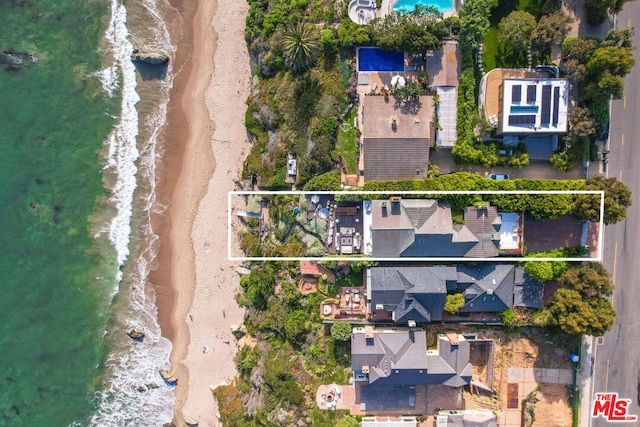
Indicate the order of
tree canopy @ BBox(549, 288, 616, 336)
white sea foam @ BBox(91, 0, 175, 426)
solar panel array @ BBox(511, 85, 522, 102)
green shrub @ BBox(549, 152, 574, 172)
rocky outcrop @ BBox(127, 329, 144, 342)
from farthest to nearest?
rocky outcrop @ BBox(127, 329, 144, 342)
white sea foam @ BBox(91, 0, 175, 426)
green shrub @ BBox(549, 152, 574, 172)
solar panel array @ BBox(511, 85, 522, 102)
tree canopy @ BBox(549, 288, 616, 336)

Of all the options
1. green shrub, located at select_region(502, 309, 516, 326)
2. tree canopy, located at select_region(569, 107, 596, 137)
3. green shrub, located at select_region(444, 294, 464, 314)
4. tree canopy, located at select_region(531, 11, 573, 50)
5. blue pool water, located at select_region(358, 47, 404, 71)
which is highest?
tree canopy, located at select_region(531, 11, 573, 50)

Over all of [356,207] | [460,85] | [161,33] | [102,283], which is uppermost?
[161,33]

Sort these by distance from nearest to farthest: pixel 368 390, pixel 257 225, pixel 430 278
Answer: pixel 430 278, pixel 368 390, pixel 257 225

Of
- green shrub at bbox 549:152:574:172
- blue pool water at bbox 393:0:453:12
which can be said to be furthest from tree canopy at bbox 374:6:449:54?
green shrub at bbox 549:152:574:172

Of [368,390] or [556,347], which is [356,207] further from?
[556,347]

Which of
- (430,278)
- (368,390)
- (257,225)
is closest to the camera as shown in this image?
(430,278)

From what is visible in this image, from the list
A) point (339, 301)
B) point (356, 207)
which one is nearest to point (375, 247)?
point (356, 207)

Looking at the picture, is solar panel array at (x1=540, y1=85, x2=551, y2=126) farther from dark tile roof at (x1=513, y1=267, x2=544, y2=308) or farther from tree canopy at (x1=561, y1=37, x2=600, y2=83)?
dark tile roof at (x1=513, y1=267, x2=544, y2=308)

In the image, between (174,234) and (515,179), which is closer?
(515,179)
